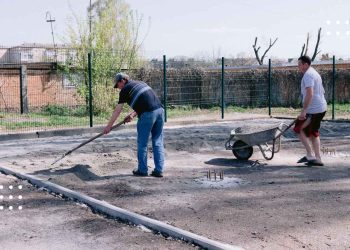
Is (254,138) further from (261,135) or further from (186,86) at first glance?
(186,86)

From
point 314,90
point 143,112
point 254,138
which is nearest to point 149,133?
point 143,112

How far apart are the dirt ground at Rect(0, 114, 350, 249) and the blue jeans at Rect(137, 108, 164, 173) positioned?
272 millimetres

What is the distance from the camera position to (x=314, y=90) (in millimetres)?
8984

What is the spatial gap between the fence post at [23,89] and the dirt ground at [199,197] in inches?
336

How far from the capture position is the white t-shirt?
28.9ft

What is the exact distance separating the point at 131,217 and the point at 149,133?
8.43 feet

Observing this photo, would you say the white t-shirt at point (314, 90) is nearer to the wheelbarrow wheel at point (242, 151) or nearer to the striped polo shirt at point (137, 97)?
the wheelbarrow wheel at point (242, 151)

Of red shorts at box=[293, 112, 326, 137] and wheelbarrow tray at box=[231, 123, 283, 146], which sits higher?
red shorts at box=[293, 112, 326, 137]

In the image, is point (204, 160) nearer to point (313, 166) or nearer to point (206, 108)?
point (313, 166)

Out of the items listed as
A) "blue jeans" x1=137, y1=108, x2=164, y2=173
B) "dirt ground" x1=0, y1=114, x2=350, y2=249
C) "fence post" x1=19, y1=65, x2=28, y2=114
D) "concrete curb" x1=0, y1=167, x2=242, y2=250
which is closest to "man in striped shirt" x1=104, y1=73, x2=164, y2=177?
"blue jeans" x1=137, y1=108, x2=164, y2=173

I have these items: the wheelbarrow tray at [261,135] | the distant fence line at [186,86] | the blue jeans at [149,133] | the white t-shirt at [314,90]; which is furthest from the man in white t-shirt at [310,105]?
the distant fence line at [186,86]

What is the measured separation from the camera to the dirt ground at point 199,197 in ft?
17.1

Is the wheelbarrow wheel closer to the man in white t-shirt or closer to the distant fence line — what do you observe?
the man in white t-shirt

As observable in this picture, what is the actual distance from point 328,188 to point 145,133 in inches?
111
